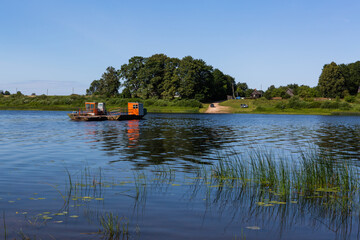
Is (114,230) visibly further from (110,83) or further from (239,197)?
(110,83)

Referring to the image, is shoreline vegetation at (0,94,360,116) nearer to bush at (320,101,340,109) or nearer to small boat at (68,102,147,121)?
bush at (320,101,340,109)

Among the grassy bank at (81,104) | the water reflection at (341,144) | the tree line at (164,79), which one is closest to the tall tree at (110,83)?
the tree line at (164,79)

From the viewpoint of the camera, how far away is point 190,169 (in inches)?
635

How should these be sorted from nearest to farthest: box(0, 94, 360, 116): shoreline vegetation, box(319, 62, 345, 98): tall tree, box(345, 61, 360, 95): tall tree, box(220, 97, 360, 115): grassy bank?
box(220, 97, 360, 115): grassy bank < box(0, 94, 360, 116): shoreline vegetation < box(319, 62, 345, 98): tall tree < box(345, 61, 360, 95): tall tree

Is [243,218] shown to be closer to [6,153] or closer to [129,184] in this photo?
[129,184]

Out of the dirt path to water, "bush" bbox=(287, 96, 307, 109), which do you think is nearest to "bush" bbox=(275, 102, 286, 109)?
"bush" bbox=(287, 96, 307, 109)

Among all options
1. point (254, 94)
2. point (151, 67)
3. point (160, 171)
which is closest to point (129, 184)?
point (160, 171)

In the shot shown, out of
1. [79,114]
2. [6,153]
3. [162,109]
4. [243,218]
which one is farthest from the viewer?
[162,109]

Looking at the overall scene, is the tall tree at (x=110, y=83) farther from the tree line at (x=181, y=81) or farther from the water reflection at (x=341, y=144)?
the water reflection at (x=341, y=144)

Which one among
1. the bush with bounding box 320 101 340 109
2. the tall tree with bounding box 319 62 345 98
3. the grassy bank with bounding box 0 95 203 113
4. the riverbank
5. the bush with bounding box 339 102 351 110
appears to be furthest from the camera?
the tall tree with bounding box 319 62 345 98

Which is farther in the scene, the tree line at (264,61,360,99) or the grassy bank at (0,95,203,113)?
the tree line at (264,61,360,99)

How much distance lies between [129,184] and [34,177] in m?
4.56

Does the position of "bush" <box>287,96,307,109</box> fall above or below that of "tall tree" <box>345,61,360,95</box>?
below

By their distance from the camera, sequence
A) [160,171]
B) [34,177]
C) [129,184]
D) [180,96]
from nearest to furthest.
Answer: [129,184], [34,177], [160,171], [180,96]
